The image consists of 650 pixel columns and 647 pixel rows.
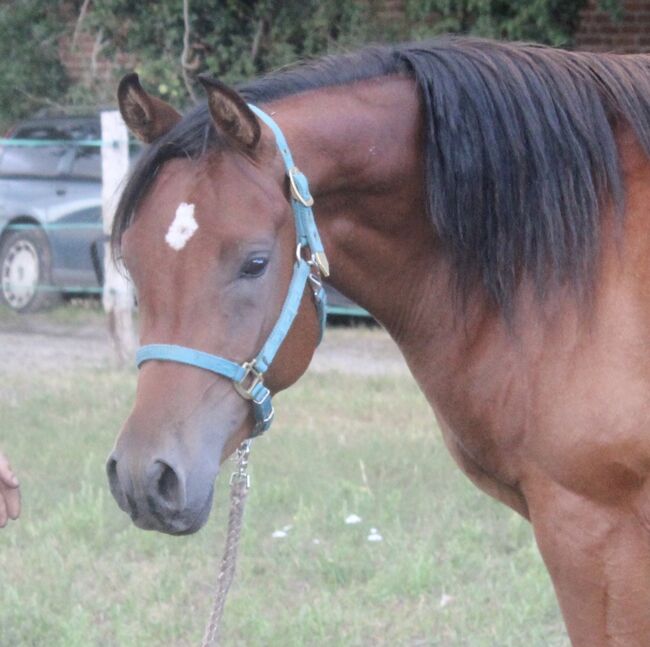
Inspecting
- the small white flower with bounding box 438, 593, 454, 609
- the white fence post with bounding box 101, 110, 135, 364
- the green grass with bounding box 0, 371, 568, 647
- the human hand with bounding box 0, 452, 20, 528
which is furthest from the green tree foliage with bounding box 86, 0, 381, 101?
the human hand with bounding box 0, 452, 20, 528

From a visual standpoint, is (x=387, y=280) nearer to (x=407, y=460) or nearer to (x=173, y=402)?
(x=173, y=402)

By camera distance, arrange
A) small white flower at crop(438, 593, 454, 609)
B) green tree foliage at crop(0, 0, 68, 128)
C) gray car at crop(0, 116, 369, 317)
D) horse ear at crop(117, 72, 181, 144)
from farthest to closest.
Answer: green tree foliage at crop(0, 0, 68, 128)
gray car at crop(0, 116, 369, 317)
small white flower at crop(438, 593, 454, 609)
horse ear at crop(117, 72, 181, 144)

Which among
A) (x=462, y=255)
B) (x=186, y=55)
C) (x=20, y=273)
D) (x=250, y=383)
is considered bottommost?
(x=20, y=273)

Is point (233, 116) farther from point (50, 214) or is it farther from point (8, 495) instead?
point (50, 214)

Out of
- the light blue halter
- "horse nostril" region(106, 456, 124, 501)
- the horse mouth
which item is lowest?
the horse mouth

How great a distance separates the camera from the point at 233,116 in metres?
2.32

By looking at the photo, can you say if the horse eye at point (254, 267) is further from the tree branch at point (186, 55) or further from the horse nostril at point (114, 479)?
the tree branch at point (186, 55)

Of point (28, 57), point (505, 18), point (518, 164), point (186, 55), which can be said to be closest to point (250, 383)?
point (518, 164)

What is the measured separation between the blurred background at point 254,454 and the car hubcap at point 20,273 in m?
0.02

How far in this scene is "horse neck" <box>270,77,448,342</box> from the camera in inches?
99.0

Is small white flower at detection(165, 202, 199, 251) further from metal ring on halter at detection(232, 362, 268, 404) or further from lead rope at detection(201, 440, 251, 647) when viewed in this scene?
lead rope at detection(201, 440, 251, 647)

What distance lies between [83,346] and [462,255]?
698 cm

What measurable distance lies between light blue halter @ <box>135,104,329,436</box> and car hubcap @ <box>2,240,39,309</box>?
7.89 metres

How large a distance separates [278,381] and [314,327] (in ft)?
0.46
